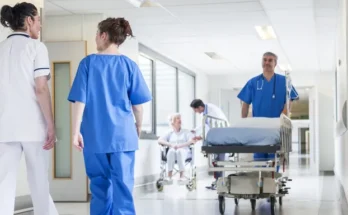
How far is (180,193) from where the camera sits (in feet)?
25.9

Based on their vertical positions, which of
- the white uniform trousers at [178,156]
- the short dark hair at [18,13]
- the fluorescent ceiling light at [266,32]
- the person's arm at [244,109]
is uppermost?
the fluorescent ceiling light at [266,32]

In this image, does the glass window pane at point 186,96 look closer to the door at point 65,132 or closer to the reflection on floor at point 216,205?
the reflection on floor at point 216,205

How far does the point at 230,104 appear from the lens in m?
14.3

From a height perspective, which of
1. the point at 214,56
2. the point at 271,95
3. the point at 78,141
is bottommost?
the point at 78,141

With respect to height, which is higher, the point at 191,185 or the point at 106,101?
the point at 106,101

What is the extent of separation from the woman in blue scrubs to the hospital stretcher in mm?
1554

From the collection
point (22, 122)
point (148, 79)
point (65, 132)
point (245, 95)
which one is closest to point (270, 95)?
point (245, 95)

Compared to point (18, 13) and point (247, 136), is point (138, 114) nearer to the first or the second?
point (18, 13)

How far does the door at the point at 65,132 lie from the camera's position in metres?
6.76

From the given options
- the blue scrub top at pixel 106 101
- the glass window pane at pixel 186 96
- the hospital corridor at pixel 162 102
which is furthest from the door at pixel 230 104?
the blue scrub top at pixel 106 101

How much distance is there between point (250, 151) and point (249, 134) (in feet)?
0.49

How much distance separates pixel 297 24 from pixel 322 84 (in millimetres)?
5786

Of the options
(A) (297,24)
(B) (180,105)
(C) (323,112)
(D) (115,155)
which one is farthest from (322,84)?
(D) (115,155)

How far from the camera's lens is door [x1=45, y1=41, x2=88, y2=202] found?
22.2 ft
